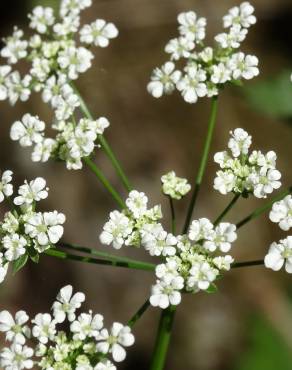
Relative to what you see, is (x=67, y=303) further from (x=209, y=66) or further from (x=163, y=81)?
(x=209, y=66)

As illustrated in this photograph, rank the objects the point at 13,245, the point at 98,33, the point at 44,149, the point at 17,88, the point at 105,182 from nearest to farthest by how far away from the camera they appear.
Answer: the point at 13,245 → the point at 105,182 → the point at 44,149 → the point at 17,88 → the point at 98,33

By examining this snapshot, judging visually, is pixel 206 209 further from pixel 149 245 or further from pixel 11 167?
pixel 149 245

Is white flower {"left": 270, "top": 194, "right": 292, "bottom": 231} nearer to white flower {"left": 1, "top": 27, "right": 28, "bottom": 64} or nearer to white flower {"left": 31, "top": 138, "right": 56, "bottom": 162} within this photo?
white flower {"left": 31, "top": 138, "right": 56, "bottom": 162}

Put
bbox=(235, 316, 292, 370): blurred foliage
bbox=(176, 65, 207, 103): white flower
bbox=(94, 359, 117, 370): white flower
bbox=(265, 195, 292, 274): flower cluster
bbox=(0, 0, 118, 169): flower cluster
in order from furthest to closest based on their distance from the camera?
bbox=(235, 316, 292, 370): blurred foliage → bbox=(176, 65, 207, 103): white flower → bbox=(0, 0, 118, 169): flower cluster → bbox=(265, 195, 292, 274): flower cluster → bbox=(94, 359, 117, 370): white flower

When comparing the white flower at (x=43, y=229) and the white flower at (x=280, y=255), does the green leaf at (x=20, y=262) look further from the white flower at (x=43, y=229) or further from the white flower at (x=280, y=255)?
the white flower at (x=280, y=255)

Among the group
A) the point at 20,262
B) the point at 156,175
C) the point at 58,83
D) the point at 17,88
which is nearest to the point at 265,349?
the point at 156,175

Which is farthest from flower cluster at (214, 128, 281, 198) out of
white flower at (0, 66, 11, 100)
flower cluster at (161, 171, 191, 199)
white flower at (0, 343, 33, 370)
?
white flower at (0, 66, 11, 100)

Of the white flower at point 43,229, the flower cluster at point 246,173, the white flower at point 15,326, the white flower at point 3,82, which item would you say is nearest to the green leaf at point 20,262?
the white flower at point 43,229
